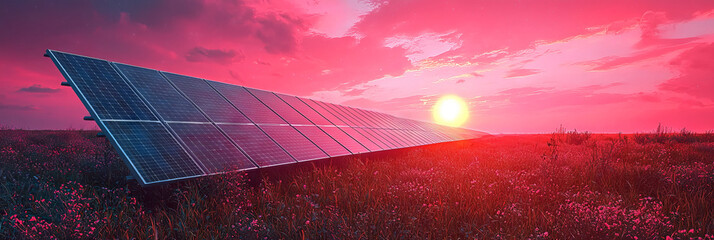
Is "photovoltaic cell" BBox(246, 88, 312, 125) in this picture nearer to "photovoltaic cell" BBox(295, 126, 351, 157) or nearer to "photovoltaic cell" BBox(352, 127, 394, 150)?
"photovoltaic cell" BBox(295, 126, 351, 157)

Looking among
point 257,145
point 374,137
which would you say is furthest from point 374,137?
point 257,145

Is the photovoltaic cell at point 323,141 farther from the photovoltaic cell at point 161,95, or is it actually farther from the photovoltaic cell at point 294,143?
the photovoltaic cell at point 161,95

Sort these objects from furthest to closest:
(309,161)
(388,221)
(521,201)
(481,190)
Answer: (309,161), (481,190), (521,201), (388,221)

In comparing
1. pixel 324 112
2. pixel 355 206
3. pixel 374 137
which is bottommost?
pixel 355 206

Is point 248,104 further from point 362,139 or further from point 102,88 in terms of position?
point 362,139

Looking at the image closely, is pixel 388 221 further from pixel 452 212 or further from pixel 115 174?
pixel 115 174

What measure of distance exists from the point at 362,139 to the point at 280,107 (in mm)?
3503

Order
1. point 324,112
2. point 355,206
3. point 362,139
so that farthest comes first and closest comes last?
point 324,112
point 362,139
point 355,206

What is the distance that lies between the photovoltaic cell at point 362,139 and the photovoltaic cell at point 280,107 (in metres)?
1.92

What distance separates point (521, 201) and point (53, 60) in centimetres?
980

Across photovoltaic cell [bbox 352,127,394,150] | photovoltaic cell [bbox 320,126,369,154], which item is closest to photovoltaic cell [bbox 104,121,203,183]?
photovoltaic cell [bbox 320,126,369,154]

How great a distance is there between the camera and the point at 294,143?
28.9 feet

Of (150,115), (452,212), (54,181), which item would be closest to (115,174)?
(54,181)

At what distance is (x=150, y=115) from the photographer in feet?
22.1
